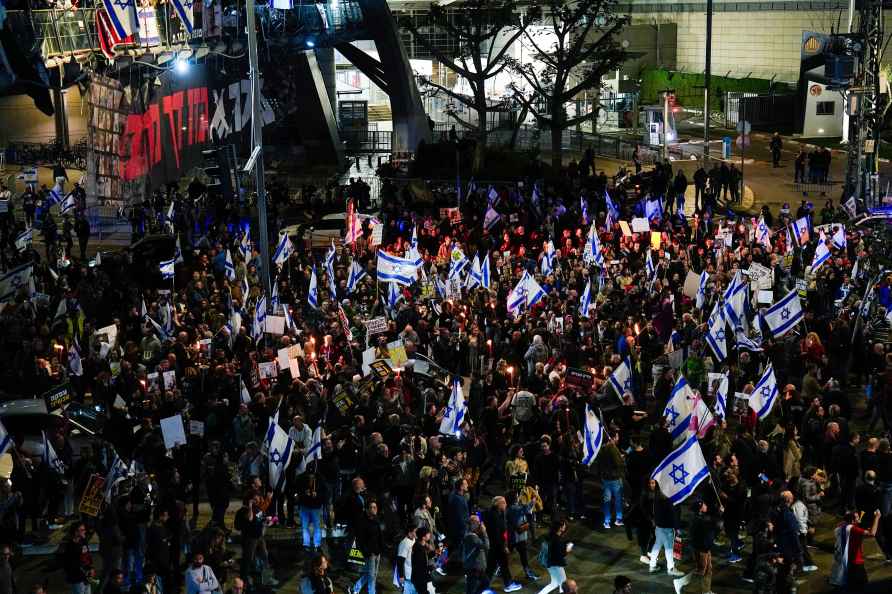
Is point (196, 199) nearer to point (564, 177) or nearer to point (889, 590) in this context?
point (564, 177)

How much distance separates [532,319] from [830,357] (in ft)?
16.4

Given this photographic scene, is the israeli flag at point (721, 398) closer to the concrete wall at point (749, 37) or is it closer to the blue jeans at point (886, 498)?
the blue jeans at point (886, 498)

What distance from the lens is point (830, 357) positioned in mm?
21188

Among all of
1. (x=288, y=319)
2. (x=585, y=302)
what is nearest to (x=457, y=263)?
(x=585, y=302)

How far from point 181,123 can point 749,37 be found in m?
46.9

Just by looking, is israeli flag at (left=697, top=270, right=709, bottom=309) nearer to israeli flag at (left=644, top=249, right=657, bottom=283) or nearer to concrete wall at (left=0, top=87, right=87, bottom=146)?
israeli flag at (left=644, top=249, right=657, bottom=283)

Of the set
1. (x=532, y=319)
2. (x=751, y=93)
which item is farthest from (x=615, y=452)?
(x=751, y=93)

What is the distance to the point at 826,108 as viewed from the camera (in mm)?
57969

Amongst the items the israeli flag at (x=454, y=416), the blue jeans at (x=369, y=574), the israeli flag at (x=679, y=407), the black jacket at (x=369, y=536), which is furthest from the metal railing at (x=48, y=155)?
the black jacket at (x=369, y=536)

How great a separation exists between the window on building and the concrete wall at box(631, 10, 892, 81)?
7.52 m

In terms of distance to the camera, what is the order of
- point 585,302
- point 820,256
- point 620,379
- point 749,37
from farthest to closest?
point 749,37 < point 820,256 < point 585,302 < point 620,379

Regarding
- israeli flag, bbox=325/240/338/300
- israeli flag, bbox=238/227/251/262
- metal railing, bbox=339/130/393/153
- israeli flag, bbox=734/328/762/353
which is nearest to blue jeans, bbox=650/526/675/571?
israeli flag, bbox=734/328/762/353

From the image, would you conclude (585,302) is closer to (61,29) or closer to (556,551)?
(556,551)

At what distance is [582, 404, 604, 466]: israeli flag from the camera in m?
16.6
